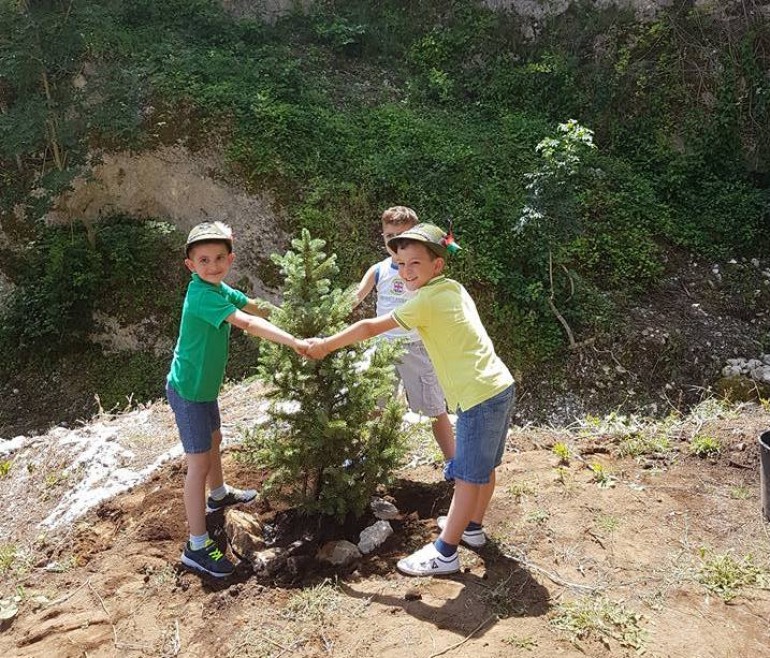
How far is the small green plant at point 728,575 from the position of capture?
312 cm

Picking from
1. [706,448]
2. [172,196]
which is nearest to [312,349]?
[706,448]

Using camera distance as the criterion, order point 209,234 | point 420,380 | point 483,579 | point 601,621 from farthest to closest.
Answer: point 420,380
point 209,234
point 483,579
point 601,621

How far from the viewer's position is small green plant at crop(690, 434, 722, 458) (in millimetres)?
4535

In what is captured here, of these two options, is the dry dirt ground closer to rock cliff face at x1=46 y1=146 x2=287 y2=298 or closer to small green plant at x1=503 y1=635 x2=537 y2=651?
small green plant at x1=503 y1=635 x2=537 y2=651

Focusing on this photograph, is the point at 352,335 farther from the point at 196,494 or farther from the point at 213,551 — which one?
the point at 213,551

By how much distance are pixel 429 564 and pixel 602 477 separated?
1.59 meters

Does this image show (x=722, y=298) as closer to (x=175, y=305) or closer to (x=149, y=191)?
(x=175, y=305)

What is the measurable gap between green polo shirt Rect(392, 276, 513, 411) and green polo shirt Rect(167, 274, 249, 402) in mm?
1011

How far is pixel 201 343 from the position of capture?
342 cm

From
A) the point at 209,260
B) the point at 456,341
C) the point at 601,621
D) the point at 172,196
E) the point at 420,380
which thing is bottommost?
the point at 172,196

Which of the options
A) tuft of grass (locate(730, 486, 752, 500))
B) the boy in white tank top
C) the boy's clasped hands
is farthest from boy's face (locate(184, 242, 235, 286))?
tuft of grass (locate(730, 486, 752, 500))

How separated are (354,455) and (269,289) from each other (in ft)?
24.8

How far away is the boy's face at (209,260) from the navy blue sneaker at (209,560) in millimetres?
1534

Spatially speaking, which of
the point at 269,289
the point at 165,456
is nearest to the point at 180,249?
the point at 269,289
